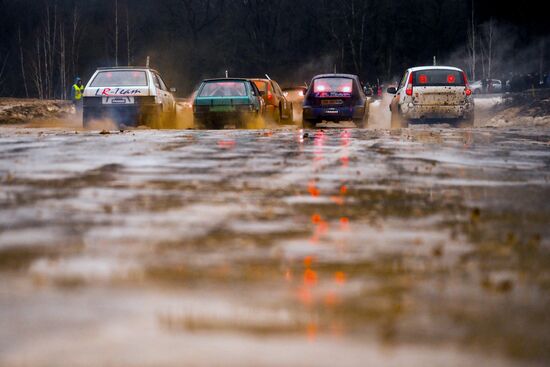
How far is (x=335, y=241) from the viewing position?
5926 millimetres

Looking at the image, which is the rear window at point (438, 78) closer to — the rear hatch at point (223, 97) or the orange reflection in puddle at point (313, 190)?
the rear hatch at point (223, 97)

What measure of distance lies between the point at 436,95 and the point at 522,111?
8.19 meters

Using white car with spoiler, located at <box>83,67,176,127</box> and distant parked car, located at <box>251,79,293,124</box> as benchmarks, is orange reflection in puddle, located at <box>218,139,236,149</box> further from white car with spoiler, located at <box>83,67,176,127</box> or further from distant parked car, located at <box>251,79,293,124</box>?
distant parked car, located at <box>251,79,293,124</box>

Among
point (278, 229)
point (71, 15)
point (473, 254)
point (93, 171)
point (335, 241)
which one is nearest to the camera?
point (473, 254)

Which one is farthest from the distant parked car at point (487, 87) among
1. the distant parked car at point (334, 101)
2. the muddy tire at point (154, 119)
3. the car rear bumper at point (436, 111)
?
the muddy tire at point (154, 119)

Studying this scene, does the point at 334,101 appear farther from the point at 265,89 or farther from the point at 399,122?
the point at 265,89

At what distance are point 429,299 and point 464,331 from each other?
1.84 ft

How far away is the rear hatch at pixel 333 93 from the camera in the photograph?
2394cm

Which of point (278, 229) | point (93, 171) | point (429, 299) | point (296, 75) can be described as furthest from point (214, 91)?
point (296, 75)

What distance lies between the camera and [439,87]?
2231cm

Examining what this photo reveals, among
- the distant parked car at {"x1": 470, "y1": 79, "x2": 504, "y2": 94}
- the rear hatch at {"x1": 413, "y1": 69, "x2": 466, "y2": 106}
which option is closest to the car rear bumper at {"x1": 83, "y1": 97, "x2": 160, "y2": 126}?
the rear hatch at {"x1": 413, "y1": 69, "x2": 466, "y2": 106}

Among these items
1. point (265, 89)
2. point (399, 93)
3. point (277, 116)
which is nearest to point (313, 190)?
point (399, 93)

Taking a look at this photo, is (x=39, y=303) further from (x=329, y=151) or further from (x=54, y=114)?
(x=54, y=114)

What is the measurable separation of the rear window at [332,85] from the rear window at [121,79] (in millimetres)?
4654
